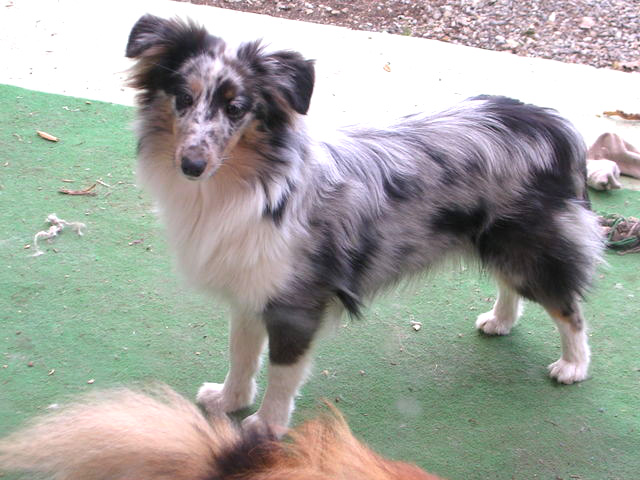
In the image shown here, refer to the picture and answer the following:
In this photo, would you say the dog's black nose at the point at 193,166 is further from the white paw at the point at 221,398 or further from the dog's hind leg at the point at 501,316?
the dog's hind leg at the point at 501,316

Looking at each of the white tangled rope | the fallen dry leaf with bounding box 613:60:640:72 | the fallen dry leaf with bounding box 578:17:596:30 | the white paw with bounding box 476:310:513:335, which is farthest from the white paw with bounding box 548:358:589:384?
the fallen dry leaf with bounding box 578:17:596:30

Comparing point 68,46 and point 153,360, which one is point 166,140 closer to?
point 153,360

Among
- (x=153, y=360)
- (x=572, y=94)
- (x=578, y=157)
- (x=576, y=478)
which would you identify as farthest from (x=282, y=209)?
(x=572, y=94)

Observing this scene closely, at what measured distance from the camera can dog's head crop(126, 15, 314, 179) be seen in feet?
7.72

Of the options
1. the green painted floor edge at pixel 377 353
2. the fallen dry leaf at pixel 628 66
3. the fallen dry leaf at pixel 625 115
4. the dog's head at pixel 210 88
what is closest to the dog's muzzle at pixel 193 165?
the dog's head at pixel 210 88

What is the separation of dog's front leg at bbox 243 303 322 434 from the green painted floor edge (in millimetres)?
256

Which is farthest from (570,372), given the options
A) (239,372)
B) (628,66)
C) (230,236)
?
(628,66)

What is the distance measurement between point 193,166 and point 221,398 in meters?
1.13

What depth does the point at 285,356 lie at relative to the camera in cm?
274

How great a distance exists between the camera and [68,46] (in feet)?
19.5

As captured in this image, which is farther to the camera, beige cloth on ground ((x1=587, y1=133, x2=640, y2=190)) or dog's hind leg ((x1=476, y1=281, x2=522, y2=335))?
beige cloth on ground ((x1=587, y1=133, x2=640, y2=190))

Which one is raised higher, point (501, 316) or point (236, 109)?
point (236, 109)

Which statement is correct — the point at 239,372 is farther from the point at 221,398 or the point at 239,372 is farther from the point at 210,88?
the point at 210,88

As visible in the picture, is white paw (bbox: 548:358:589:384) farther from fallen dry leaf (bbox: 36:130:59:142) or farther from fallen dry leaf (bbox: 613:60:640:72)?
fallen dry leaf (bbox: 613:60:640:72)
